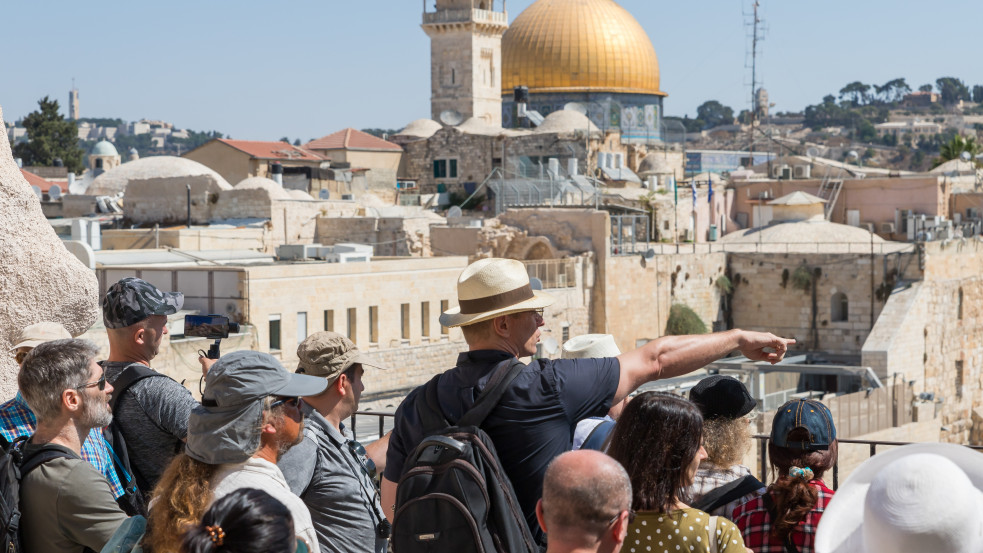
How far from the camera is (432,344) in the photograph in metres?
21.0

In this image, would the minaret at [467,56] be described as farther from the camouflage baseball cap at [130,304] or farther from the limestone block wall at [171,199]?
the camouflage baseball cap at [130,304]

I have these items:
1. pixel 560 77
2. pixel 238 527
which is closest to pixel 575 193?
pixel 560 77

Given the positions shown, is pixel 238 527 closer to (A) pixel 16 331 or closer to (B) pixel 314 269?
(A) pixel 16 331

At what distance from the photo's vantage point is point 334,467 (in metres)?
3.40

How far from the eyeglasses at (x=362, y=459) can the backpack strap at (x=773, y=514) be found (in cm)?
117

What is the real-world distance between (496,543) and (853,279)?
25.0 metres

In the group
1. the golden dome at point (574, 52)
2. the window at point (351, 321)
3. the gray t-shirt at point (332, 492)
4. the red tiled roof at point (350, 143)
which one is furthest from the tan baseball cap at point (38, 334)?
the golden dome at point (574, 52)

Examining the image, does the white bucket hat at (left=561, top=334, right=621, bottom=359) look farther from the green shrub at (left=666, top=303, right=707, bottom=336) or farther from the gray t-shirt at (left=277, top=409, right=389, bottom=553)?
the green shrub at (left=666, top=303, right=707, bottom=336)

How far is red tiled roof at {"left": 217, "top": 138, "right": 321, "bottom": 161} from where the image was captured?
3581 centimetres

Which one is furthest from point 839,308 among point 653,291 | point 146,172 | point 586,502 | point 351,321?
point 586,502

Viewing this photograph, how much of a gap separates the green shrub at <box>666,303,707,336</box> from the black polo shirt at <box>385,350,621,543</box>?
24085 millimetres

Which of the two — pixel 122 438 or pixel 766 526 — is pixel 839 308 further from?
pixel 122 438

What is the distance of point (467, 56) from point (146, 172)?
48.5 ft

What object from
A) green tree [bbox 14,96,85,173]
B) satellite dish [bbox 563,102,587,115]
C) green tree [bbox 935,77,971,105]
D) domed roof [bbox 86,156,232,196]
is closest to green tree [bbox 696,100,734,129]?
green tree [bbox 935,77,971,105]
